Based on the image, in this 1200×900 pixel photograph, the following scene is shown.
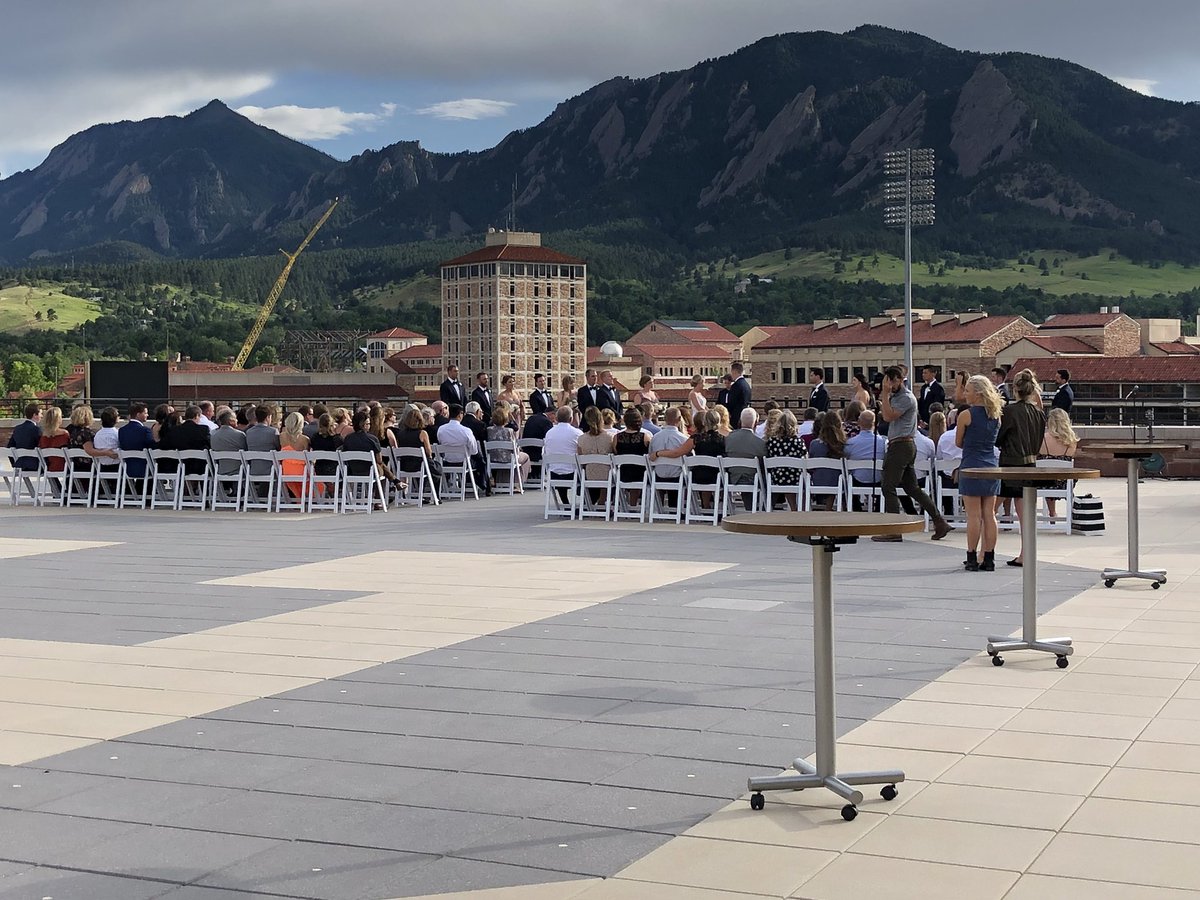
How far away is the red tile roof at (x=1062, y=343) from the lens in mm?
124338

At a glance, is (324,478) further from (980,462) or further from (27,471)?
(980,462)

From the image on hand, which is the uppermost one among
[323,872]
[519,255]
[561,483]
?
[519,255]

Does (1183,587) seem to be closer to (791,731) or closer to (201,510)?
(791,731)

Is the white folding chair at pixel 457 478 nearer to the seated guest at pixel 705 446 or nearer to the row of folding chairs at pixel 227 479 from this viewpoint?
the row of folding chairs at pixel 227 479

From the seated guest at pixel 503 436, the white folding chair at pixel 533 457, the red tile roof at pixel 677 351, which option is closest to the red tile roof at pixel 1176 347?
the red tile roof at pixel 677 351

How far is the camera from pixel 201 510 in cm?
1869

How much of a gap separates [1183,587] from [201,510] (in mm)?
11983

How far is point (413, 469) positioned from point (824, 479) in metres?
5.97

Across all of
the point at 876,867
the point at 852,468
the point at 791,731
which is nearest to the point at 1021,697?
the point at 791,731

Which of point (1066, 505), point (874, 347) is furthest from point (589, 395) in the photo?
point (874, 347)

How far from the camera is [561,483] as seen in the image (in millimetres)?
17375

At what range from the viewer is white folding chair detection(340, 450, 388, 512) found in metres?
17.9

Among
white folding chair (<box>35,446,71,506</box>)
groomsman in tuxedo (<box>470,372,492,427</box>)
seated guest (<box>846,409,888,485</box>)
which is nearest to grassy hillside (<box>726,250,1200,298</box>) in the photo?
groomsman in tuxedo (<box>470,372,492,427</box>)

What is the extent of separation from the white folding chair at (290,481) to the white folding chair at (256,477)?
0.28ft
